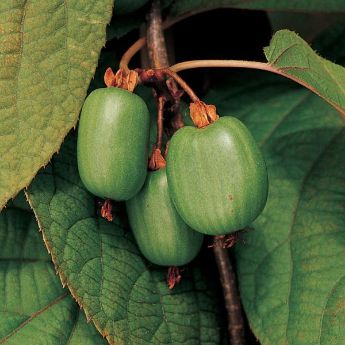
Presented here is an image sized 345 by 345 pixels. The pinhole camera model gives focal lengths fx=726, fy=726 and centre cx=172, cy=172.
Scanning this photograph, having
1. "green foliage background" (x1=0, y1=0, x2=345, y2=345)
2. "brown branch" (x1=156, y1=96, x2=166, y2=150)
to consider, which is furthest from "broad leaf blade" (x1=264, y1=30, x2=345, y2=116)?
"brown branch" (x1=156, y1=96, x2=166, y2=150)

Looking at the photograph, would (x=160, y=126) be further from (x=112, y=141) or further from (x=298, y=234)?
(x=298, y=234)

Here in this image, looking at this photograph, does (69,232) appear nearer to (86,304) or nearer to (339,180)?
(86,304)

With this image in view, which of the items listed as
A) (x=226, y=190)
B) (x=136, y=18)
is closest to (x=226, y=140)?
(x=226, y=190)

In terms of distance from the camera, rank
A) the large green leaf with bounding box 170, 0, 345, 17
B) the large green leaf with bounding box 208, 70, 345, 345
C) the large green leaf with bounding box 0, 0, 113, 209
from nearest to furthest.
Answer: the large green leaf with bounding box 0, 0, 113, 209 → the large green leaf with bounding box 208, 70, 345, 345 → the large green leaf with bounding box 170, 0, 345, 17

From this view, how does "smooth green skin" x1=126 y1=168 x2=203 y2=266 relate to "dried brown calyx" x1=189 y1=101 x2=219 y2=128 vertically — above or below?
below

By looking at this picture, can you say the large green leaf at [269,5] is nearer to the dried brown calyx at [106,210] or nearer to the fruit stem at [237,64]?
the fruit stem at [237,64]

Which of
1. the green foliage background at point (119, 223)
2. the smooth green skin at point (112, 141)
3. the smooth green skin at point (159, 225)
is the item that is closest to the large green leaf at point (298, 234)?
the green foliage background at point (119, 223)

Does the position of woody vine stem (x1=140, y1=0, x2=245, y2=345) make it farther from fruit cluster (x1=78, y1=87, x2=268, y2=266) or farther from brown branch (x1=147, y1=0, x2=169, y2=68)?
fruit cluster (x1=78, y1=87, x2=268, y2=266)

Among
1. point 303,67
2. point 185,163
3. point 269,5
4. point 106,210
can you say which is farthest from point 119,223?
point 269,5
